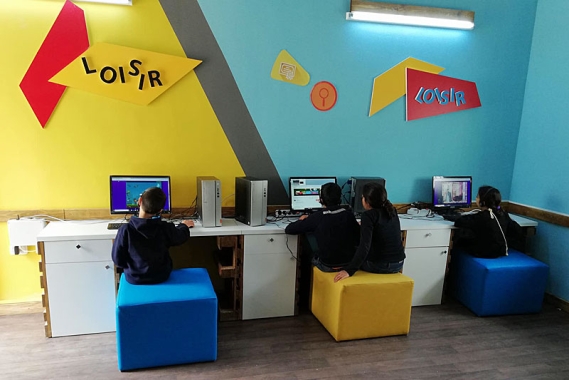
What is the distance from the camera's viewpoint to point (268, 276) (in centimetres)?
314

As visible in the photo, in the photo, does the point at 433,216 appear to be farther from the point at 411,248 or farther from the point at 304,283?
the point at 304,283

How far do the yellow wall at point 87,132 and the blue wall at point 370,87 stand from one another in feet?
1.60

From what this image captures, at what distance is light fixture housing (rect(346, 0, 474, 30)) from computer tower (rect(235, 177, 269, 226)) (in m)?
1.69

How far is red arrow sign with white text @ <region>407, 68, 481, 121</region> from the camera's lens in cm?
376

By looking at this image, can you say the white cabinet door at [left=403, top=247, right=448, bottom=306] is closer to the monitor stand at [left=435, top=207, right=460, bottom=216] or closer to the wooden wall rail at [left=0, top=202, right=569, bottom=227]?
the monitor stand at [left=435, top=207, right=460, bottom=216]

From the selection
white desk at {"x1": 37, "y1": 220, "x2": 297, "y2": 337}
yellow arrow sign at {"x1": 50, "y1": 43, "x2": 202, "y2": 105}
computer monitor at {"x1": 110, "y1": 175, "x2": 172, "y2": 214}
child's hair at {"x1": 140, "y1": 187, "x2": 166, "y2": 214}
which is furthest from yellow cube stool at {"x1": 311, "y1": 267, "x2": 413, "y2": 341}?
yellow arrow sign at {"x1": 50, "y1": 43, "x2": 202, "y2": 105}

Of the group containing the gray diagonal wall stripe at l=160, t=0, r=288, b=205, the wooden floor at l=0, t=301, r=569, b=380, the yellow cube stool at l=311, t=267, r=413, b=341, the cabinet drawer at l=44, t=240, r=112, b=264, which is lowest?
the wooden floor at l=0, t=301, r=569, b=380

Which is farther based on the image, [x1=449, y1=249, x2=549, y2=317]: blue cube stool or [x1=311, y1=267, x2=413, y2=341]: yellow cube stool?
[x1=449, y1=249, x2=549, y2=317]: blue cube stool

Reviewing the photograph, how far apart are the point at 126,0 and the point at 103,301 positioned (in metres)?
2.22

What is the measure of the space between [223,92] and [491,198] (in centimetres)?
246

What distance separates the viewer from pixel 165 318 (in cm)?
240

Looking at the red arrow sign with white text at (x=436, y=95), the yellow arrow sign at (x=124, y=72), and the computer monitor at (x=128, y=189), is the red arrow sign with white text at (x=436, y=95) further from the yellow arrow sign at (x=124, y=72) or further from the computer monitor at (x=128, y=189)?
the computer monitor at (x=128, y=189)

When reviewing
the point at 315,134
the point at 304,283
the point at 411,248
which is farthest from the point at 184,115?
the point at 411,248

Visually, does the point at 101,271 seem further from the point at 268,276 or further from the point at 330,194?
the point at 330,194
